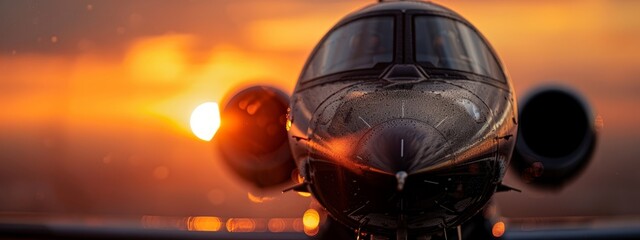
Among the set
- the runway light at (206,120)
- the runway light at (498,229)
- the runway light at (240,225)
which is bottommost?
the runway light at (240,225)

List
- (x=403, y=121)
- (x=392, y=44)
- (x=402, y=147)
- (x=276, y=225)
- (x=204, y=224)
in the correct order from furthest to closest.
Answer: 1. (x=204, y=224)
2. (x=276, y=225)
3. (x=392, y=44)
4. (x=403, y=121)
5. (x=402, y=147)

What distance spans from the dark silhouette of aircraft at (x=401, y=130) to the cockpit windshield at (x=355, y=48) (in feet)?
0.04

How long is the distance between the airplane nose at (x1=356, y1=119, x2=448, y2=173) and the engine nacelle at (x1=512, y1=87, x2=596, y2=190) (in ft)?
18.0

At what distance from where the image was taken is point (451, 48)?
995 cm

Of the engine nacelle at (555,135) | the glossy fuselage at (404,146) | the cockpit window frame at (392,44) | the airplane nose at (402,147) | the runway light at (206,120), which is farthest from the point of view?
the runway light at (206,120)

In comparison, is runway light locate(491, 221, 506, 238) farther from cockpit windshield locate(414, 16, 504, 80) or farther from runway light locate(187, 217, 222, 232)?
runway light locate(187, 217, 222, 232)

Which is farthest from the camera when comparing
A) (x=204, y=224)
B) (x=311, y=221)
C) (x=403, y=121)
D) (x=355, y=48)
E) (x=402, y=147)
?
(x=204, y=224)

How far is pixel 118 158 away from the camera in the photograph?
27375 millimetres

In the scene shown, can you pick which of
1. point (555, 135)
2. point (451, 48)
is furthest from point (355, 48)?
point (555, 135)

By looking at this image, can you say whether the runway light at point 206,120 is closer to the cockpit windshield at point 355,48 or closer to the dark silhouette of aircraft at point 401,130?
the dark silhouette of aircraft at point 401,130

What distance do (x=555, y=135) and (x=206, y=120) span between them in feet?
14.1

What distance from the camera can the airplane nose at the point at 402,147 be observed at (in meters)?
7.45

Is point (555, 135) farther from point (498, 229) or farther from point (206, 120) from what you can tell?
point (206, 120)

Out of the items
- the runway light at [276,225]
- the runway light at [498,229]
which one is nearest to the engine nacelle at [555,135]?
the runway light at [498,229]
